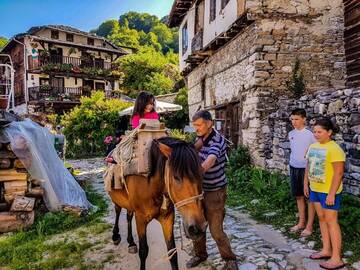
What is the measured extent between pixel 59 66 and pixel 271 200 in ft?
97.5

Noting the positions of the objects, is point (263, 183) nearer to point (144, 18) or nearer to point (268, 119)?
point (268, 119)

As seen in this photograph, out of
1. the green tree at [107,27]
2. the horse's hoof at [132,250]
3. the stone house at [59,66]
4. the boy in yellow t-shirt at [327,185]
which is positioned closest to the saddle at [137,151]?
the horse's hoof at [132,250]

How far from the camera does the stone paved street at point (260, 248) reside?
412 centimetres

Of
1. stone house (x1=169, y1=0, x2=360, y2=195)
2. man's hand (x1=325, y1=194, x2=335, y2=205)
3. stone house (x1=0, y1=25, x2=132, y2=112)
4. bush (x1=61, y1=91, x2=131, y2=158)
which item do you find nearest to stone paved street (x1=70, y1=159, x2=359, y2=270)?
man's hand (x1=325, y1=194, x2=335, y2=205)

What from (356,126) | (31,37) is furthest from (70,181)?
(31,37)

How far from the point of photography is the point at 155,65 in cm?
4000

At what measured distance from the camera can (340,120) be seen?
5746mm

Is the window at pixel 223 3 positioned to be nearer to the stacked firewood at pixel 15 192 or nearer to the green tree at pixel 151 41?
the stacked firewood at pixel 15 192

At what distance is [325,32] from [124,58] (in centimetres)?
3390

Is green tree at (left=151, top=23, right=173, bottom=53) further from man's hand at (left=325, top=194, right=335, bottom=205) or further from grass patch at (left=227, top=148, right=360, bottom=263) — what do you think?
man's hand at (left=325, top=194, right=335, bottom=205)

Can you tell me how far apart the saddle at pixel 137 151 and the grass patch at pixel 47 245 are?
1.35m

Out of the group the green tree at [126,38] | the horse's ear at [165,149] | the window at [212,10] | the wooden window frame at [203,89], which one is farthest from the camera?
the green tree at [126,38]

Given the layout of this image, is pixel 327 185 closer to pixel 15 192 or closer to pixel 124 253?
pixel 124 253

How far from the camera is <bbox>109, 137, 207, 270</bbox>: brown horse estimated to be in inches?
114
